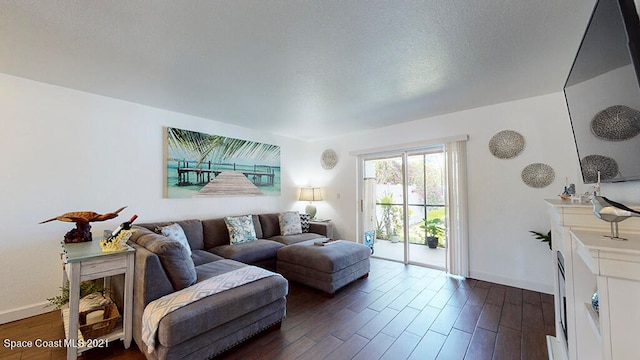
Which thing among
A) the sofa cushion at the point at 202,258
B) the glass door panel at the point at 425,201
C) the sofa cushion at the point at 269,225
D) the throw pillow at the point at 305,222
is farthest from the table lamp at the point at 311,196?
the sofa cushion at the point at 202,258

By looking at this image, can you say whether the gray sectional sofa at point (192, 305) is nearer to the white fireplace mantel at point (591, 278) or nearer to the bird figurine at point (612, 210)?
the white fireplace mantel at point (591, 278)

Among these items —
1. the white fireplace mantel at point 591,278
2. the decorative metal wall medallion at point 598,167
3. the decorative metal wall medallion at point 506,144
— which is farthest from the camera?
the decorative metal wall medallion at point 506,144

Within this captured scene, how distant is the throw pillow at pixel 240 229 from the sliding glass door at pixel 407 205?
2.11 m

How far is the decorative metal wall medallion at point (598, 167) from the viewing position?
4.25 feet

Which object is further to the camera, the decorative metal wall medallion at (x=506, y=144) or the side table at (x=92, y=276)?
the decorative metal wall medallion at (x=506, y=144)

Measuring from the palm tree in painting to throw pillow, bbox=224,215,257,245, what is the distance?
3.30 ft

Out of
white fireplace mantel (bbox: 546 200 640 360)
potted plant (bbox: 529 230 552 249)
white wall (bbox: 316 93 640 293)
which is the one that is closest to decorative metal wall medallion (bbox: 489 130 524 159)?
white wall (bbox: 316 93 640 293)

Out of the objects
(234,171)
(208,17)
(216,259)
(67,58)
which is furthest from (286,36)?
(234,171)

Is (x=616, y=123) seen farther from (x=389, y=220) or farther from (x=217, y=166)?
(x=217, y=166)

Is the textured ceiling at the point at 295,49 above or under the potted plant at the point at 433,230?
→ above

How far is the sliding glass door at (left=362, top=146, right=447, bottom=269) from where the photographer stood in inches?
159

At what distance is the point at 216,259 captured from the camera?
2.85 meters

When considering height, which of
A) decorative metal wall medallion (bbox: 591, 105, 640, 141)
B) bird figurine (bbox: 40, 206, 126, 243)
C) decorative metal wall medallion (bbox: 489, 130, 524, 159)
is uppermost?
decorative metal wall medallion (bbox: 489, 130, 524, 159)

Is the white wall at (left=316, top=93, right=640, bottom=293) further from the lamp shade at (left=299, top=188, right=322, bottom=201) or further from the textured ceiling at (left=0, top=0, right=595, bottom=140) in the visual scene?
the lamp shade at (left=299, top=188, right=322, bottom=201)
